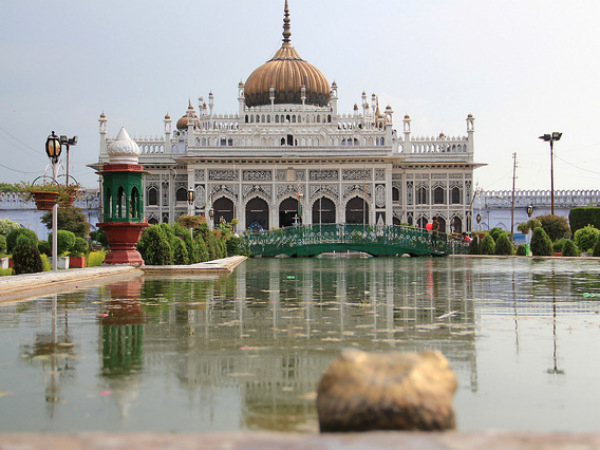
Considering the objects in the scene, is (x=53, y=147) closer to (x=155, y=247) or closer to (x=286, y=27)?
(x=155, y=247)

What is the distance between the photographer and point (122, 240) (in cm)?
1512

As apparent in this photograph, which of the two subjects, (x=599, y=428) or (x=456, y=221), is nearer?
(x=599, y=428)

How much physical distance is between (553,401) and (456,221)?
148ft

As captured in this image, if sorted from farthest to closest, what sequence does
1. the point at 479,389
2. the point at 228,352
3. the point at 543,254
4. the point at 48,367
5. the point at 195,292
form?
the point at 543,254, the point at 195,292, the point at 228,352, the point at 48,367, the point at 479,389

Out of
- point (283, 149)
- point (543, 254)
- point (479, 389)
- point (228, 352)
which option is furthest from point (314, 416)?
point (283, 149)

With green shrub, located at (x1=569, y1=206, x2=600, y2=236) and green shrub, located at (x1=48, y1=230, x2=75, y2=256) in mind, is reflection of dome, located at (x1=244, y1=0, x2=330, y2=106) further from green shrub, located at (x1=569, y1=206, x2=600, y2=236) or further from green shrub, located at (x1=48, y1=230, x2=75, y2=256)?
green shrub, located at (x1=48, y1=230, x2=75, y2=256)

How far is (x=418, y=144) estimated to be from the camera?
47.7 m

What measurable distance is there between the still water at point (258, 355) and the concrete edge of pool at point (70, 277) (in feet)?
2.61

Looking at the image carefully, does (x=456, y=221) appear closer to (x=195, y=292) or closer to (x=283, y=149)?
(x=283, y=149)

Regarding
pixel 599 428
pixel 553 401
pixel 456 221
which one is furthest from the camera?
pixel 456 221

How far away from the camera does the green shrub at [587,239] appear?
94.7ft

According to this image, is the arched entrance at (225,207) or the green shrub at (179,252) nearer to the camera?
the green shrub at (179,252)

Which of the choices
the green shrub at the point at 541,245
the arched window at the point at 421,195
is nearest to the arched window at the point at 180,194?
the arched window at the point at 421,195

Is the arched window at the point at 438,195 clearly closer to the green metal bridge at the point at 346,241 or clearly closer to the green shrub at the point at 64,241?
the green metal bridge at the point at 346,241
